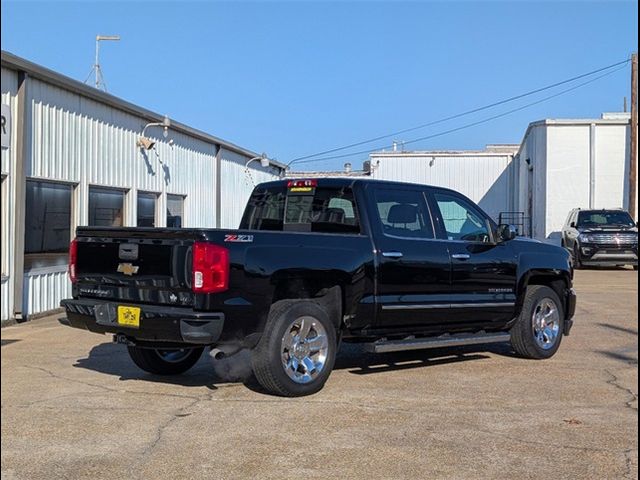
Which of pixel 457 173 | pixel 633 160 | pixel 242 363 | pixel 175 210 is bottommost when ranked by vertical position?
pixel 242 363

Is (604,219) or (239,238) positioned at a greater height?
(604,219)

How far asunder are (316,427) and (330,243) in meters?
1.80

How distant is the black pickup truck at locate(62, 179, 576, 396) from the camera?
5.91 m

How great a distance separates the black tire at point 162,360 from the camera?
7242 millimetres

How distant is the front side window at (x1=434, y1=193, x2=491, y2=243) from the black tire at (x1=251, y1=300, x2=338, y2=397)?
2.01 m

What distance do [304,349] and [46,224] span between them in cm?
687

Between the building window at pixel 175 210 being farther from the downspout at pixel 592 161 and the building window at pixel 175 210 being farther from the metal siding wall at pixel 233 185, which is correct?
the downspout at pixel 592 161

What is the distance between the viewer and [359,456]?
15.6 feet

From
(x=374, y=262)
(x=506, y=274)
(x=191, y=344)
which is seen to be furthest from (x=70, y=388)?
(x=506, y=274)

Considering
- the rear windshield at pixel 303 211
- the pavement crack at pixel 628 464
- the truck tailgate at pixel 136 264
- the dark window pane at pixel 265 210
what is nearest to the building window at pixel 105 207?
the dark window pane at pixel 265 210

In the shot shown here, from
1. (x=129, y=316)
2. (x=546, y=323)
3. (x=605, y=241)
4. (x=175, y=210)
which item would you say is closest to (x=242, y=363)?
(x=129, y=316)

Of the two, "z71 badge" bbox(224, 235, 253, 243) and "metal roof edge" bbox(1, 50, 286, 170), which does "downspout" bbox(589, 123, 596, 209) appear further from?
"z71 badge" bbox(224, 235, 253, 243)

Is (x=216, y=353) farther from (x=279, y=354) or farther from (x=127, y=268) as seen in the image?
(x=127, y=268)

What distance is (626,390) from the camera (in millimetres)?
6707
